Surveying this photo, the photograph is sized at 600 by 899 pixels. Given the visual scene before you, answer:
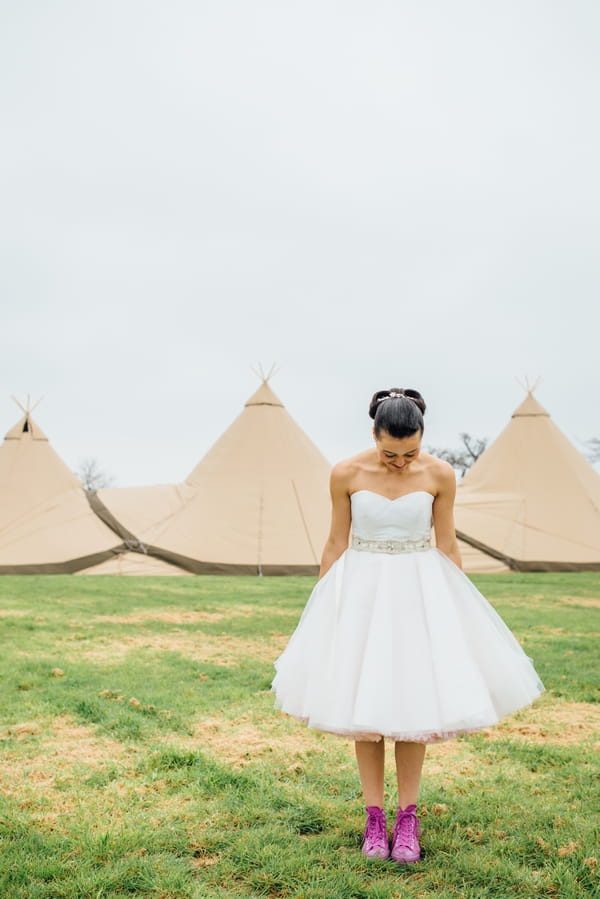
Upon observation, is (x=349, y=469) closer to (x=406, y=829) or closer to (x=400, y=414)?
(x=400, y=414)

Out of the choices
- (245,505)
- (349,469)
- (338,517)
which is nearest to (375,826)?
(338,517)

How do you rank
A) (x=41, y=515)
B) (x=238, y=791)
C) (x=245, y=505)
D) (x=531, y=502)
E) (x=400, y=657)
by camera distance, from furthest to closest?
1. (x=531, y=502)
2. (x=41, y=515)
3. (x=245, y=505)
4. (x=238, y=791)
5. (x=400, y=657)

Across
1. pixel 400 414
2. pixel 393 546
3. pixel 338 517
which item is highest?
pixel 400 414

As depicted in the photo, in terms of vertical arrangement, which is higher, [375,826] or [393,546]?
[393,546]

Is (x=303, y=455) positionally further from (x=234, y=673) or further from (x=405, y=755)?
(x=405, y=755)

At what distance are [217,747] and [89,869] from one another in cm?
170

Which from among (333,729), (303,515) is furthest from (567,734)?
(303,515)

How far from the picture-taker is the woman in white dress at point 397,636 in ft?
9.71

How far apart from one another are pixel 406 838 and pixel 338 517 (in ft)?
4.18

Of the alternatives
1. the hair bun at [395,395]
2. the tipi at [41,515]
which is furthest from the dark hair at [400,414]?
the tipi at [41,515]

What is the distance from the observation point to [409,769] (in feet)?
10.5

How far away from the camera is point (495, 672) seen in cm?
314

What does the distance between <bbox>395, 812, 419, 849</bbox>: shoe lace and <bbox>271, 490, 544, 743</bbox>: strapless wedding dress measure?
15.8 inches

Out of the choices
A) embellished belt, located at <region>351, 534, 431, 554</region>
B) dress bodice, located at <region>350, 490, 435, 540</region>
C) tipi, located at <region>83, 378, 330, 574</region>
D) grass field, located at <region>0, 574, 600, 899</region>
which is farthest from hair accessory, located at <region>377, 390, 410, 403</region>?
tipi, located at <region>83, 378, 330, 574</region>
